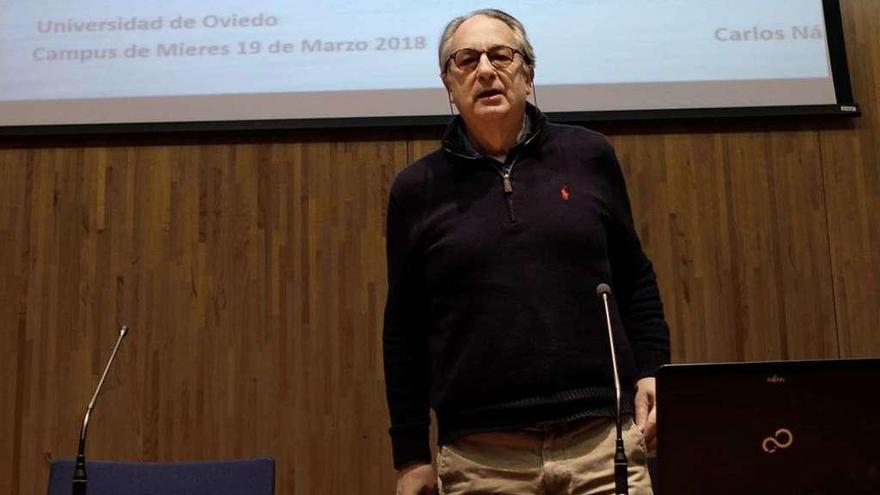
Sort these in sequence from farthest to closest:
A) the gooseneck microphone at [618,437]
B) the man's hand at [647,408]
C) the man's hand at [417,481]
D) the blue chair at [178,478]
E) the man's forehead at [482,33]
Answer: the blue chair at [178,478], the man's forehead at [482,33], the man's hand at [417,481], the man's hand at [647,408], the gooseneck microphone at [618,437]

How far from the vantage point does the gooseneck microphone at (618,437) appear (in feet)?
4.48

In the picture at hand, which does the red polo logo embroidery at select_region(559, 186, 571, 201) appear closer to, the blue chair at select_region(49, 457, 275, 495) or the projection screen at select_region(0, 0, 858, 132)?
the blue chair at select_region(49, 457, 275, 495)

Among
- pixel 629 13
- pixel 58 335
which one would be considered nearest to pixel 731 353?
pixel 629 13

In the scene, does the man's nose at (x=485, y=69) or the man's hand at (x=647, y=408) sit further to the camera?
the man's nose at (x=485, y=69)

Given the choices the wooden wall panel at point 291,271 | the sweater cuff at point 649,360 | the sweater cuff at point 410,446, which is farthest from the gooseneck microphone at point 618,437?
the wooden wall panel at point 291,271

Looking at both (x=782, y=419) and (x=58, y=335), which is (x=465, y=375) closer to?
(x=782, y=419)

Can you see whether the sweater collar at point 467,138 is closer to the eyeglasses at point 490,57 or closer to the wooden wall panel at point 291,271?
the eyeglasses at point 490,57

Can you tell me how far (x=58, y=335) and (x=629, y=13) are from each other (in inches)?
89.8

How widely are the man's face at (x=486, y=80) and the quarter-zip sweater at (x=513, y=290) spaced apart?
61 millimetres

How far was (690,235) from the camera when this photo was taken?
320 centimetres

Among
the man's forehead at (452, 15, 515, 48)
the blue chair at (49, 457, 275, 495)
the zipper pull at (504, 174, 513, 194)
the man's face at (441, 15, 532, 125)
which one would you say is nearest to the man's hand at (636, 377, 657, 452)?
the zipper pull at (504, 174, 513, 194)

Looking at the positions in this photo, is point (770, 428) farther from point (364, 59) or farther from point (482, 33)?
point (364, 59)

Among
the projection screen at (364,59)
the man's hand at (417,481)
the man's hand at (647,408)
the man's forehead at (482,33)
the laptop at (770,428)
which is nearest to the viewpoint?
the laptop at (770,428)

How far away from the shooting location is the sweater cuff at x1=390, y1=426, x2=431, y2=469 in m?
1.63
